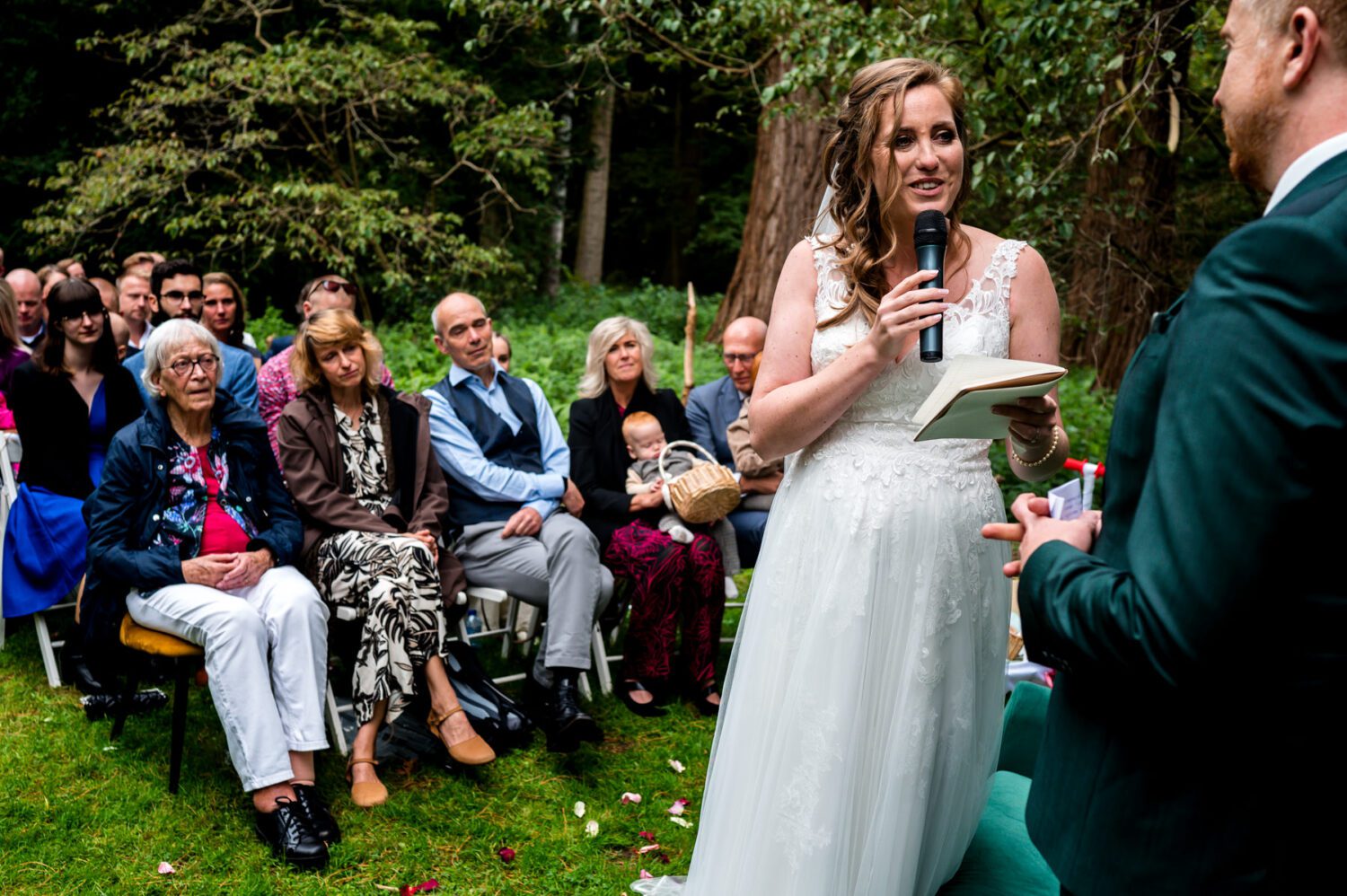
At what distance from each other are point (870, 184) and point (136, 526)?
10.4 feet

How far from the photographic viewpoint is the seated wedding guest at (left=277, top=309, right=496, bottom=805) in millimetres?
4355

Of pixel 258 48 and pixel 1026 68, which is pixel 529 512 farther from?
pixel 258 48

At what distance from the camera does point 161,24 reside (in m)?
14.1

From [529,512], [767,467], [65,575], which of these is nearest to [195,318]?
[65,575]

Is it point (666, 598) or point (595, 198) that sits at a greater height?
point (595, 198)

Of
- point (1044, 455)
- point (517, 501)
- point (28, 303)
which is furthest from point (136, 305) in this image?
point (1044, 455)

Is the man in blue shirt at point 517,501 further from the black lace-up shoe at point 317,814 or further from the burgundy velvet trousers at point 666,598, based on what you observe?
the black lace-up shoe at point 317,814

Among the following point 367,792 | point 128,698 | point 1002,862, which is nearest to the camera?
point 1002,862

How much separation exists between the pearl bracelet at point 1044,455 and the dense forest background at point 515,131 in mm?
2763

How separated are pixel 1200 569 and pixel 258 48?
1501 centimetres

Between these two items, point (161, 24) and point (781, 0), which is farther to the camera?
point (161, 24)

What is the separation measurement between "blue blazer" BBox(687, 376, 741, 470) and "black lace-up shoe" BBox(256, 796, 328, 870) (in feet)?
9.36

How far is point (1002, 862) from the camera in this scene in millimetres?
2855

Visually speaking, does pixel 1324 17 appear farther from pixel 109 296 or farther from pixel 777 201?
pixel 777 201
